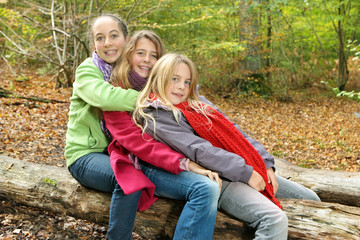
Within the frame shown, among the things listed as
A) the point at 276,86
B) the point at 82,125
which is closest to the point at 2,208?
the point at 82,125

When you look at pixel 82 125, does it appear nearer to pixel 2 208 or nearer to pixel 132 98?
pixel 132 98

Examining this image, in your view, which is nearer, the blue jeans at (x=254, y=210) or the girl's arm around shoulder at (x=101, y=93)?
the blue jeans at (x=254, y=210)

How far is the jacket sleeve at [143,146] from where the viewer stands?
2.44 meters

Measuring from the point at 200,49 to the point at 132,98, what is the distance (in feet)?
23.9

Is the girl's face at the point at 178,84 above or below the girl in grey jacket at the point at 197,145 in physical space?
above

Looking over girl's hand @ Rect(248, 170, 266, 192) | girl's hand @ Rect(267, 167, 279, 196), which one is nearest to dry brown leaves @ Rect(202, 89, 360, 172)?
girl's hand @ Rect(267, 167, 279, 196)

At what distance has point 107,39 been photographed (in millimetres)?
2979

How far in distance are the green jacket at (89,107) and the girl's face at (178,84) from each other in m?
0.28

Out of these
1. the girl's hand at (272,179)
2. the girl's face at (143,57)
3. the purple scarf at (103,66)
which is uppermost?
the girl's face at (143,57)

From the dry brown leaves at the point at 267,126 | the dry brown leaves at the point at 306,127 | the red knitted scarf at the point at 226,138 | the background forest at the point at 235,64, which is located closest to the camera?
the red knitted scarf at the point at 226,138

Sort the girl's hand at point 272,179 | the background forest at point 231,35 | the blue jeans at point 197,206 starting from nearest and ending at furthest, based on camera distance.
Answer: the blue jeans at point 197,206, the girl's hand at point 272,179, the background forest at point 231,35

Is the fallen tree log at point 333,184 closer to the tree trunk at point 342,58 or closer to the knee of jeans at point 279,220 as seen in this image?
the knee of jeans at point 279,220

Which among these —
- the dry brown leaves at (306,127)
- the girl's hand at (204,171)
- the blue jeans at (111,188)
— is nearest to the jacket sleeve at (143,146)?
the girl's hand at (204,171)

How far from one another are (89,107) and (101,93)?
0.28m
